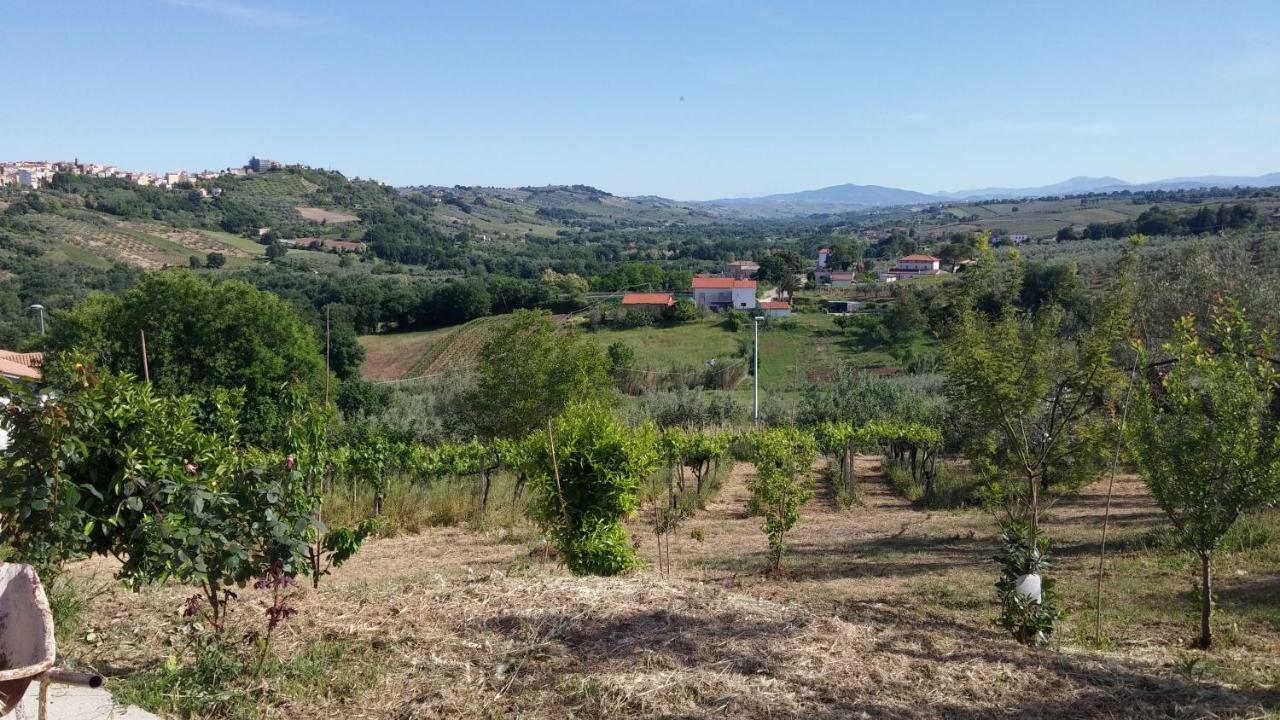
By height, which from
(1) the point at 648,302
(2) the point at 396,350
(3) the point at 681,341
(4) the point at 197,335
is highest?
(4) the point at 197,335

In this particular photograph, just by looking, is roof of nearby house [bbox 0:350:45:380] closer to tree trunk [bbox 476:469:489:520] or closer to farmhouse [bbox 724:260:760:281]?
tree trunk [bbox 476:469:489:520]

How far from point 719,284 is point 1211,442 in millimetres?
57661

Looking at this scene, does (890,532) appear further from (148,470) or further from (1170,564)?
(148,470)

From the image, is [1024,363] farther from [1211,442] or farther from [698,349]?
[698,349]

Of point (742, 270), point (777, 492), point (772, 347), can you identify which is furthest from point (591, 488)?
point (742, 270)

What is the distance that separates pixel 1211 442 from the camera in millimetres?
6387

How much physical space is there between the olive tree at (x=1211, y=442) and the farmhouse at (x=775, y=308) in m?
46.3

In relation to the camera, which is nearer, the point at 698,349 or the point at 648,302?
the point at 698,349

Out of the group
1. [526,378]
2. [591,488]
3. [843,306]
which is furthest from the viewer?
[843,306]

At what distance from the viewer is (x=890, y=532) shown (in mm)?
12922

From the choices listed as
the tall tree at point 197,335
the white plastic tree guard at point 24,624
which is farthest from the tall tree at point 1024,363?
the tall tree at point 197,335

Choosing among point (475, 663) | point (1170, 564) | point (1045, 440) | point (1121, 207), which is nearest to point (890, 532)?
point (1170, 564)

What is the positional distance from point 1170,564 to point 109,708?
10452 millimetres

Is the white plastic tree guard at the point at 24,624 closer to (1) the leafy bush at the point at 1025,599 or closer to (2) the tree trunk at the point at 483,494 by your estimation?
(1) the leafy bush at the point at 1025,599
